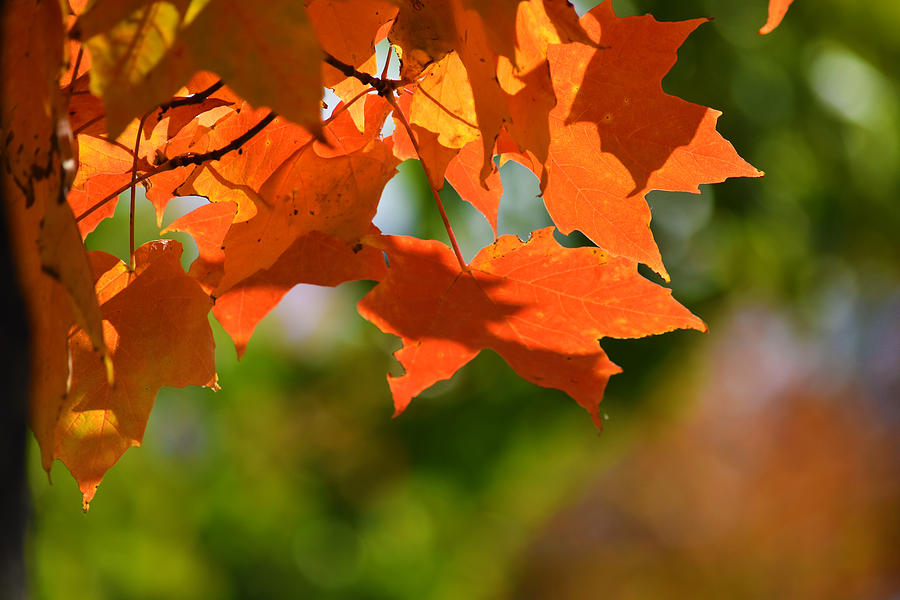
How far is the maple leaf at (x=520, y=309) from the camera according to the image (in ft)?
1.73

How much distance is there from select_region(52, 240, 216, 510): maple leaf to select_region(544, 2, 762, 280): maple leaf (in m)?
0.26

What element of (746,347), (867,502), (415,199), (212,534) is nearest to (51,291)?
(415,199)

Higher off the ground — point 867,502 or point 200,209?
point 200,209

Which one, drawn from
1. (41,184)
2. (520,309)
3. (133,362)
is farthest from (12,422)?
(520,309)

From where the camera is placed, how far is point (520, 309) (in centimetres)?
55

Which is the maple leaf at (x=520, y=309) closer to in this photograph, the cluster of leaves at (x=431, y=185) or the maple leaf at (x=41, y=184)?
the cluster of leaves at (x=431, y=185)

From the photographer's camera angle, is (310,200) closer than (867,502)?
Yes

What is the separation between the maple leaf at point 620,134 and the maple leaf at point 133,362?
0.86ft

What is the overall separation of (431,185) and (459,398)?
4057 mm

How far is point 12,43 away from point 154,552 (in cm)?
405

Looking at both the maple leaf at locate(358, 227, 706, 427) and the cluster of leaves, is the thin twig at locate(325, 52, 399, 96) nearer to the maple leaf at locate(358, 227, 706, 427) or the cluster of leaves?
the cluster of leaves

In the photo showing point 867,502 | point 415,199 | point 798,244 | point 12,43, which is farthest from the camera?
point 867,502

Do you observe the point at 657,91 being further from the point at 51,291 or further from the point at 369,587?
the point at 369,587

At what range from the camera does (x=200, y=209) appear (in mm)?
593
